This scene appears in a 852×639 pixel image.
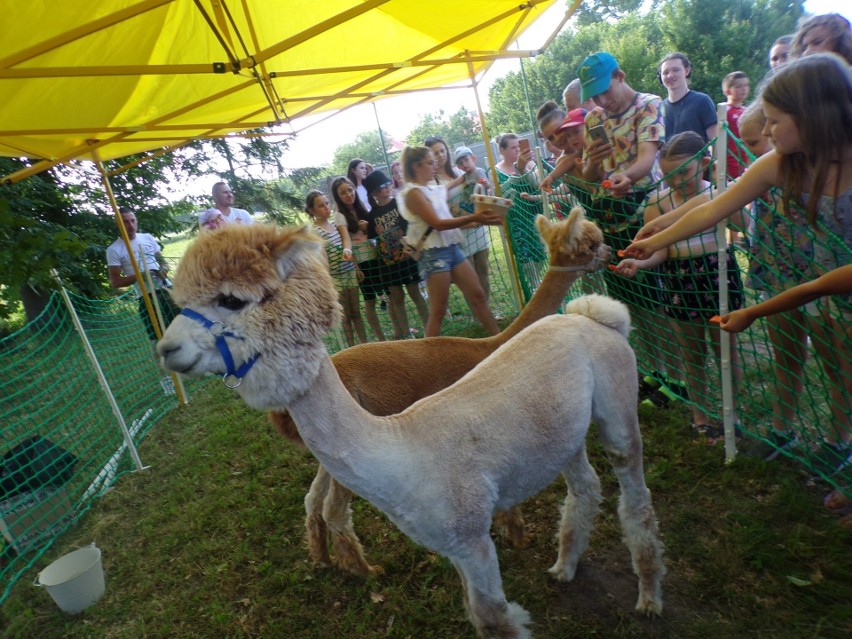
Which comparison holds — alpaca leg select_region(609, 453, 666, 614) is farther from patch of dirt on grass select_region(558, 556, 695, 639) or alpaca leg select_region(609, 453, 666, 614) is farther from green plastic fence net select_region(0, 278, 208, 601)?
green plastic fence net select_region(0, 278, 208, 601)

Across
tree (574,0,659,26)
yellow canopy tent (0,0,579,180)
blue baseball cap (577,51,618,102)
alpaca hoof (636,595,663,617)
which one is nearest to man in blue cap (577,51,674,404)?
blue baseball cap (577,51,618,102)

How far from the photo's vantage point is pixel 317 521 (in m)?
2.69

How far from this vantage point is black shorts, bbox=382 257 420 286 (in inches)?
Result: 205

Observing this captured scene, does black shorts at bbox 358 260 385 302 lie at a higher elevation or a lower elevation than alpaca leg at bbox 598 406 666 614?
higher

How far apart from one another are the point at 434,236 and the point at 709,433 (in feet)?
8.05

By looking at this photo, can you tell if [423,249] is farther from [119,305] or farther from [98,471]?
[119,305]

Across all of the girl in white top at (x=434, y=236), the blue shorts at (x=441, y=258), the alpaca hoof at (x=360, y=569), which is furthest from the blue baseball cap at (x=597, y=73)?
the alpaca hoof at (x=360, y=569)

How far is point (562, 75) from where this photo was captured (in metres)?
32.8

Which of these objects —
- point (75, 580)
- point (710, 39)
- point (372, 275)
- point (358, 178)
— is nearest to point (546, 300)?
point (372, 275)

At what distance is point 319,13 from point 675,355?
4043mm

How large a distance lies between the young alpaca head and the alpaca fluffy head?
1.76 meters

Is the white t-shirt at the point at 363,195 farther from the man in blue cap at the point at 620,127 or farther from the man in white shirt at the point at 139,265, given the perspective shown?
the man in blue cap at the point at 620,127

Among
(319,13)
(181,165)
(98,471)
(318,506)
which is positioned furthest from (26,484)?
(181,165)

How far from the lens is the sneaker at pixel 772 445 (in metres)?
2.66
